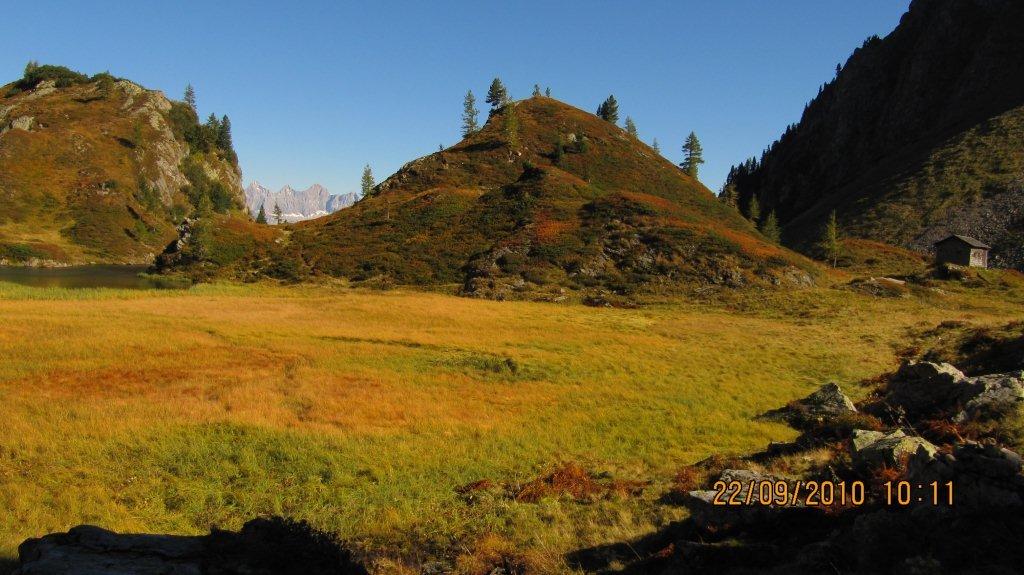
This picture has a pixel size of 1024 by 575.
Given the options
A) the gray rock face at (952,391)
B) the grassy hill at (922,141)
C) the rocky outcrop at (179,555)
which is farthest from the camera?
the grassy hill at (922,141)

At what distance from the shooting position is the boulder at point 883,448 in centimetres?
992

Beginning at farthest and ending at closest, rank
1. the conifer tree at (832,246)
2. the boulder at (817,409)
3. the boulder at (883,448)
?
the conifer tree at (832,246)
the boulder at (817,409)
the boulder at (883,448)

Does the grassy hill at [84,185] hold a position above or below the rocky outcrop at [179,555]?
above

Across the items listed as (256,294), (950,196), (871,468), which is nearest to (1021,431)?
(871,468)

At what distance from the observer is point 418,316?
41.5m

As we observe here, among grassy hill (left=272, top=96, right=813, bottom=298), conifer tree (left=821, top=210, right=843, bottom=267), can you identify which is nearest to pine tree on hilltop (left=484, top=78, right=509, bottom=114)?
grassy hill (left=272, top=96, right=813, bottom=298)

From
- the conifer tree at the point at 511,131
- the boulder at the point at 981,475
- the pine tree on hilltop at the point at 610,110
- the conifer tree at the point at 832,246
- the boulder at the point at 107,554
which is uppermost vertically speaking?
the pine tree on hilltop at the point at 610,110

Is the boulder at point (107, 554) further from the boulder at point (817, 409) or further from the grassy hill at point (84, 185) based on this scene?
the grassy hill at point (84, 185)

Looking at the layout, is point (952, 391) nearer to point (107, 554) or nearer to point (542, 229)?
point (107, 554)

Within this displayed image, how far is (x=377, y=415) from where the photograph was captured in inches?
713

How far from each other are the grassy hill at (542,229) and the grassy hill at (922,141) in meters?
37.7

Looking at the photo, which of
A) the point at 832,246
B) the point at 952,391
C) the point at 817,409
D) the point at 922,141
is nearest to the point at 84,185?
the point at 817,409
